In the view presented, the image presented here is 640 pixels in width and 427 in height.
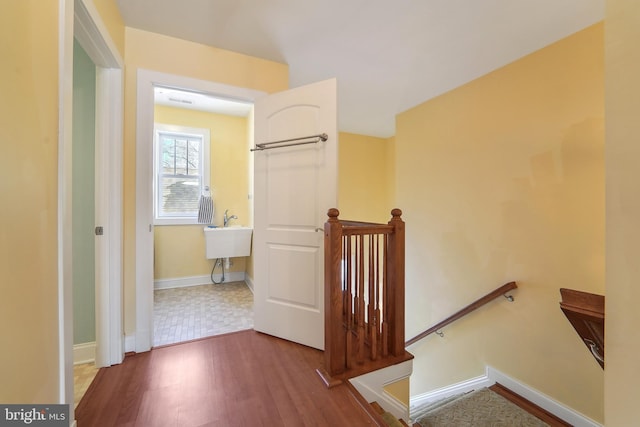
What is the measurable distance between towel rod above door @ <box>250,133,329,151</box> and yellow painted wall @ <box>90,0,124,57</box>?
112 centimetres

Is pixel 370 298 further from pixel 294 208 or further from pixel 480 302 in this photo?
pixel 480 302

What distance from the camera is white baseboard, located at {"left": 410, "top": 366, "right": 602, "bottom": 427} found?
1.76 metres

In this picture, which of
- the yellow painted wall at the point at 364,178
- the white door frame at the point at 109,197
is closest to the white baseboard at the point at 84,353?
the white door frame at the point at 109,197

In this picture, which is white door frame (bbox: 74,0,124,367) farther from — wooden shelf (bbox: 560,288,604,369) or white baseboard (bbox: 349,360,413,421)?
wooden shelf (bbox: 560,288,604,369)

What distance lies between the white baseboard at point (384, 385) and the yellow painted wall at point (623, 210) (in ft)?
3.77

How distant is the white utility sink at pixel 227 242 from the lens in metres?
3.17

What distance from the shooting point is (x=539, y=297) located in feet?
6.45

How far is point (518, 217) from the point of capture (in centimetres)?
213

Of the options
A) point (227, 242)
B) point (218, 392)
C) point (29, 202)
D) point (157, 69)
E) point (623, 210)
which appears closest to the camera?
point (623, 210)

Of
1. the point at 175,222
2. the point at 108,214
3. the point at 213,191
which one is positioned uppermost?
the point at 213,191

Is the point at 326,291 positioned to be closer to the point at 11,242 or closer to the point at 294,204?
the point at 294,204

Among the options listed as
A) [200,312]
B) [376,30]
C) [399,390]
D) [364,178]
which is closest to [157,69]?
[376,30]

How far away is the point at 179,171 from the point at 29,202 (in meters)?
2.97

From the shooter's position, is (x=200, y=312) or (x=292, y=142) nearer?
(x=292, y=142)
